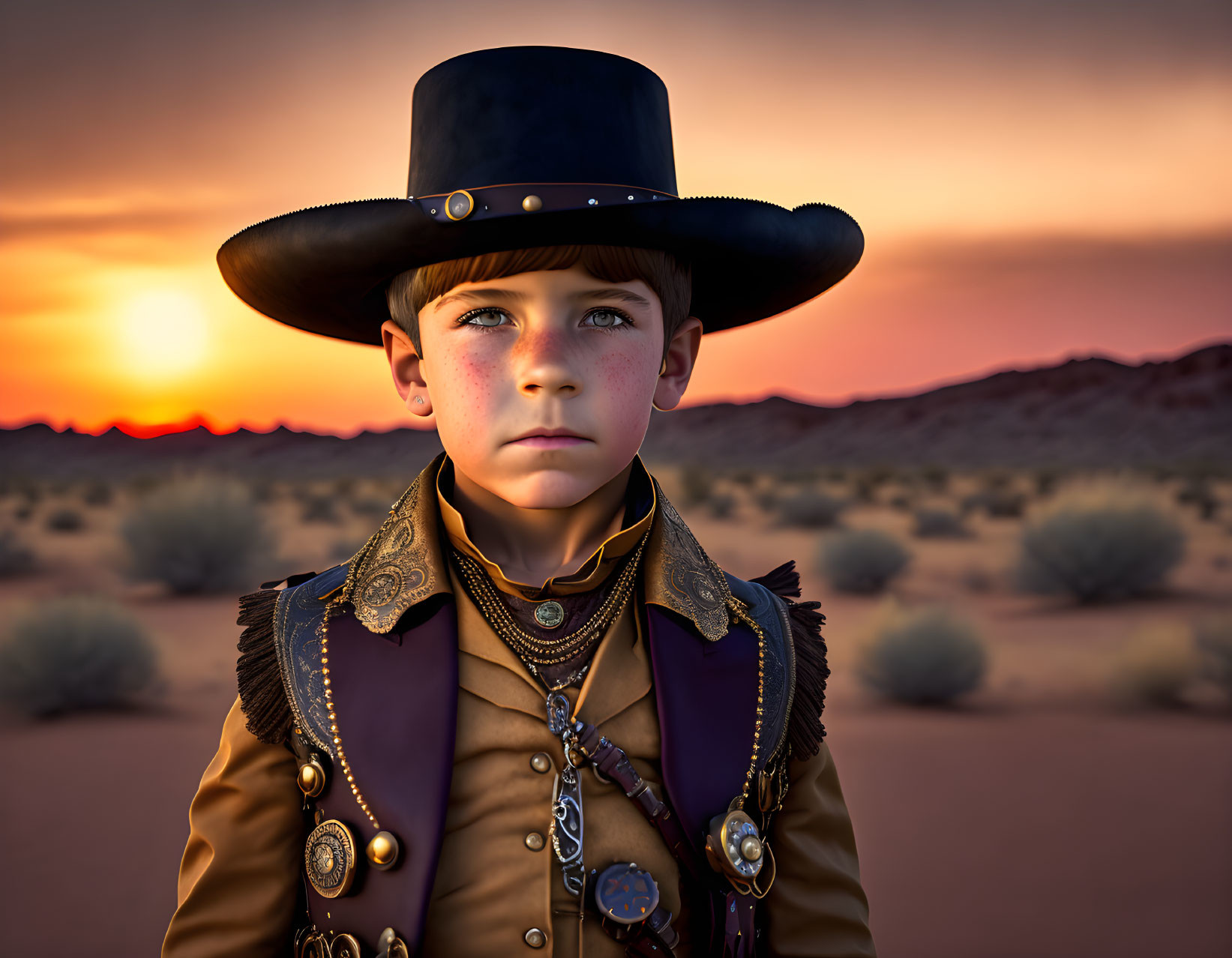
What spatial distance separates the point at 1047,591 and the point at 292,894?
536 inches

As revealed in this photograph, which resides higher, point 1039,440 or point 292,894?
point 1039,440

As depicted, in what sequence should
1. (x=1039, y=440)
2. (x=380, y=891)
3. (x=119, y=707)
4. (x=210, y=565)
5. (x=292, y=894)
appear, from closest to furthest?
(x=380, y=891) → (x=292, y=894) → (x=119, y=707) → (x=210, y=565) → (x=1039, y=440)

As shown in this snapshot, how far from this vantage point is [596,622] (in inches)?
79.0

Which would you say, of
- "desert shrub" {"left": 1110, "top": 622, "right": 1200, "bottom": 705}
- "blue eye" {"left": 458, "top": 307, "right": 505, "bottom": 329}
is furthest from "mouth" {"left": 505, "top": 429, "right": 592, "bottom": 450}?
"desert shrub" {"left": 1110, "top": 622, "right": 1200, "bottom": 705}

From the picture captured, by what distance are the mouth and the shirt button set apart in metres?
0.57

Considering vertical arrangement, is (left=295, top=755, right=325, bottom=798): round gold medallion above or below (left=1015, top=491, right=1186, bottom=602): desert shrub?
below

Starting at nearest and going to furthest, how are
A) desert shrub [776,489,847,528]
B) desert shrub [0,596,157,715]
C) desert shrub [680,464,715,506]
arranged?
desert shrub [0,596,157,715], desert shrub [776,489,847,528], desert shrub [680,464,715,506]

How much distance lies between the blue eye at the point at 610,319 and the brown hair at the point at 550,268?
0.19ft

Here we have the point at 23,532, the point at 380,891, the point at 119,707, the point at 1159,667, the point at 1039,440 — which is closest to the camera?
the point at 380,891

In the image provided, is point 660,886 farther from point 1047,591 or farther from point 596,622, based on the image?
point 1047,591

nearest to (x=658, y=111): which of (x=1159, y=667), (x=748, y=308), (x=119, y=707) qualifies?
(x=748, y=308)

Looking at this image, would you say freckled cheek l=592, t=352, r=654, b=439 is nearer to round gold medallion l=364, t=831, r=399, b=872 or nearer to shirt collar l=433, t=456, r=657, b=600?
shirt collar l=433, t=456, r=657, b=600

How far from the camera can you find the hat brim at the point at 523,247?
1811 millimetres

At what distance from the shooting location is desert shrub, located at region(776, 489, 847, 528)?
22406 mm
